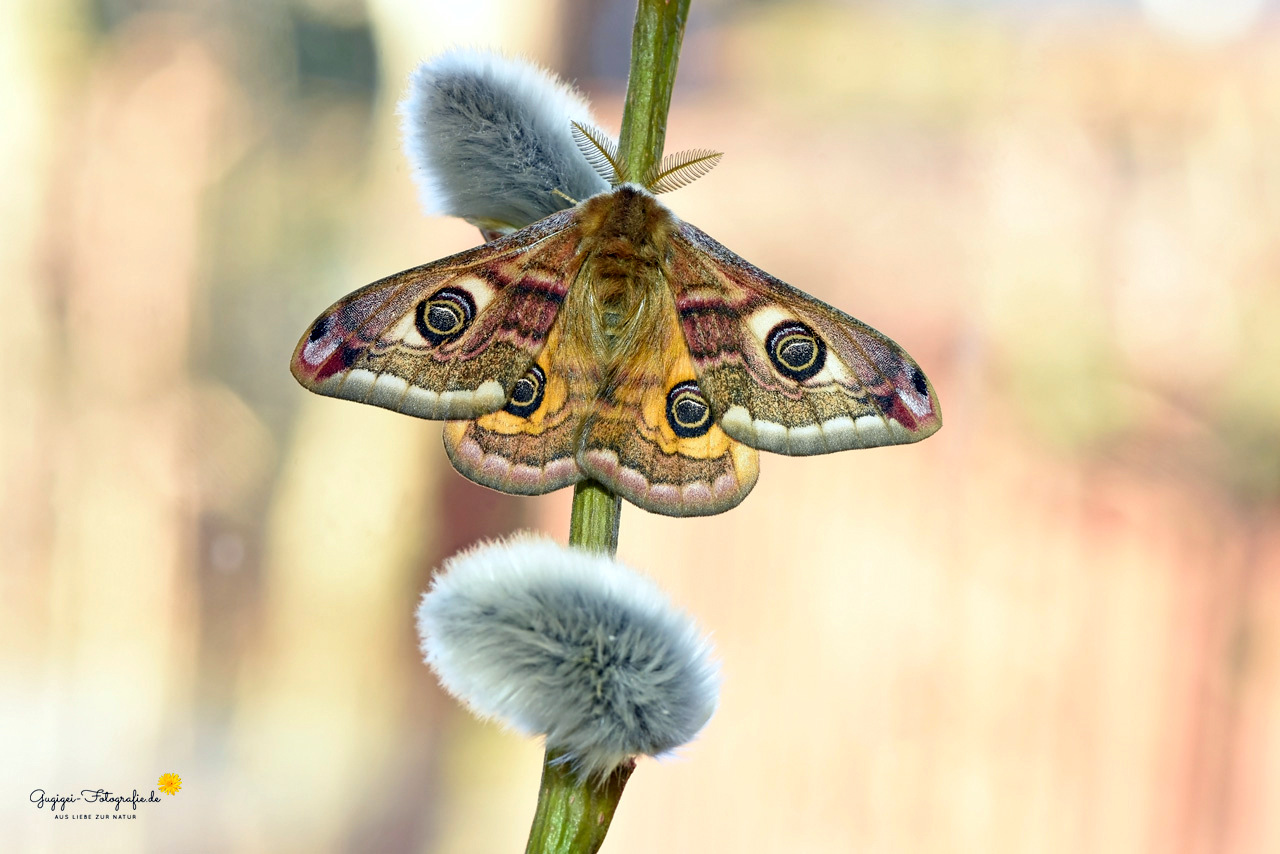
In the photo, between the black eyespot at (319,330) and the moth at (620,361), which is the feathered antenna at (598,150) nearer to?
the moth at (620,361)

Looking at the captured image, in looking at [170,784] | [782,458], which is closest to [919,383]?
[782,458]

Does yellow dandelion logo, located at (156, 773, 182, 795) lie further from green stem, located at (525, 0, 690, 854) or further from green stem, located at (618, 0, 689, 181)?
green stem, located at (618, 0, 689, 181)

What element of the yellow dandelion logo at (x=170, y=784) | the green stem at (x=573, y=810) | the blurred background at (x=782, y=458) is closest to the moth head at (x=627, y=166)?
the green stem at (x=573, y=810)

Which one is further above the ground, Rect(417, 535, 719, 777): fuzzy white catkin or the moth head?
the moth head

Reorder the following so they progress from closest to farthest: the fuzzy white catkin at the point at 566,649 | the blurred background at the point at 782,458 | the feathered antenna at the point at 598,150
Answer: the fuzzy white catkin at the point at 566,649 → the feathered antenna at the point at 598,150 → the blurred background at the point at 782,458

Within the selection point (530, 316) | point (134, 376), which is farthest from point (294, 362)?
point (134, 376)

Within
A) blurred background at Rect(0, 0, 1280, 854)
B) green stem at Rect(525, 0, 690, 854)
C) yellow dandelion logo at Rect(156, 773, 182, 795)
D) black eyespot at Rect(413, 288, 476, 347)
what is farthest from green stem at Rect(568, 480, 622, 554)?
yellow dandelion logo at Rect(156, 773, 182, 795)
